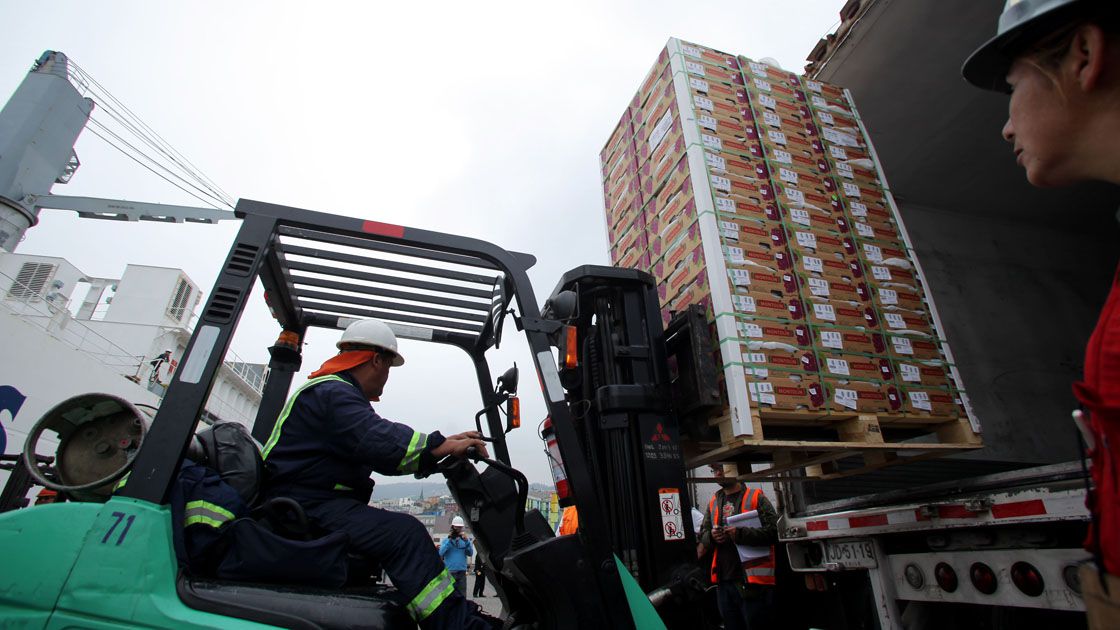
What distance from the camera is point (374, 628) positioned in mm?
2051

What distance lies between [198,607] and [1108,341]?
96.8 inches

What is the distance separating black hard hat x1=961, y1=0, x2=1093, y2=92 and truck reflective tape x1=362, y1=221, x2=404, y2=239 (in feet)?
7.22

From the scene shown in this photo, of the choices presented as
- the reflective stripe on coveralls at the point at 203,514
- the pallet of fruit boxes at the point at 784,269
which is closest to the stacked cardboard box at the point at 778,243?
the pallet of fruit boxes at the point at 784,269

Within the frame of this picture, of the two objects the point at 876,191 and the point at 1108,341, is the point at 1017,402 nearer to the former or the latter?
the point at 876,191

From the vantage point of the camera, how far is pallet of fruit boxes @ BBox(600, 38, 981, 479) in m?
3.37

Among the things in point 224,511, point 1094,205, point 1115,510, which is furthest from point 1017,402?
point 224,511

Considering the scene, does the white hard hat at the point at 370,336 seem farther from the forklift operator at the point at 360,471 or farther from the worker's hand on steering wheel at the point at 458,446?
the worker's hand on steering wheel at the point at 458,446

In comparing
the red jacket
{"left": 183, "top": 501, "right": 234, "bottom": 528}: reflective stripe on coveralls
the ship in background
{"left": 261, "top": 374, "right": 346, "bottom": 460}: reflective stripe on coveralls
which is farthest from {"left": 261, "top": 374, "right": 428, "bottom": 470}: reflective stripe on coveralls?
the ship in background

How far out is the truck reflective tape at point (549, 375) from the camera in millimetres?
2639

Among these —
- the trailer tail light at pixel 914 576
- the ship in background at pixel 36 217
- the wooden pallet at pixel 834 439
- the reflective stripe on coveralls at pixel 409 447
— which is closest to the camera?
the reflective stripe on coveralls at pixel 409 447

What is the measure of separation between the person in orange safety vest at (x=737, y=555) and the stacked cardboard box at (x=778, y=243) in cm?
151

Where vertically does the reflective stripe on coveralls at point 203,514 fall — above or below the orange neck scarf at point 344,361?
below

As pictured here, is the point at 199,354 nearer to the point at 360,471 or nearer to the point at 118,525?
the point at 118,525

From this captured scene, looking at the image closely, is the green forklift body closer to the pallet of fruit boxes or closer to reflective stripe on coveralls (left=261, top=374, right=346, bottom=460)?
reflective stripe on coveralls (left=261, top=374, right=346, bottom=460)
